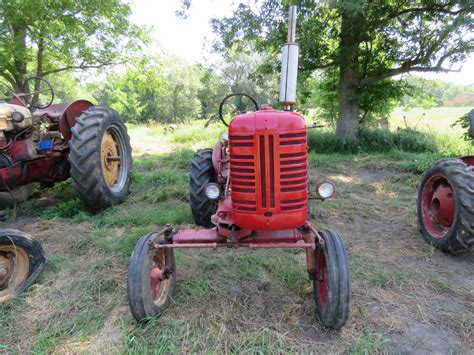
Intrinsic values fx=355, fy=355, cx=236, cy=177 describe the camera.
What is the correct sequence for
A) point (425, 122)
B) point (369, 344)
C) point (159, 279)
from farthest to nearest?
point (425, 122), point (159, 279), point (369, 344)

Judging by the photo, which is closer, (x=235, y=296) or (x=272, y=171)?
(x=272, y=171)

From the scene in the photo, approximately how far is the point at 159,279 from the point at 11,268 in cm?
119

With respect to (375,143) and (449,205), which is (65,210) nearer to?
(449,205)

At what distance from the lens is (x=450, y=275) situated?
9.87 ft

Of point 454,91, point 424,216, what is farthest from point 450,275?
point 454,91

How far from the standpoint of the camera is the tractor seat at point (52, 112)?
4.94m

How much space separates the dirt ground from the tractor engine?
2.22ft

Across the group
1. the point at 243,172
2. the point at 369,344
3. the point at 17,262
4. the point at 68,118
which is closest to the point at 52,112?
the point at 68,118

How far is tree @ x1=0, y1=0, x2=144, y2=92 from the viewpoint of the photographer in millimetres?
7777

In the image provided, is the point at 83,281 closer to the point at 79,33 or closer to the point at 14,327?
the point at 14,327

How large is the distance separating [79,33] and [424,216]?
910 cm

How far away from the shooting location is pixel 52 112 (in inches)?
200

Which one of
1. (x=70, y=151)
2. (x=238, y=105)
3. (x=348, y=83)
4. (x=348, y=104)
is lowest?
(x=70, y=151)

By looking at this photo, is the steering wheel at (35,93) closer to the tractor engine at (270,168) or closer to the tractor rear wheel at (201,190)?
the tractor rear wheel at (201,190)
